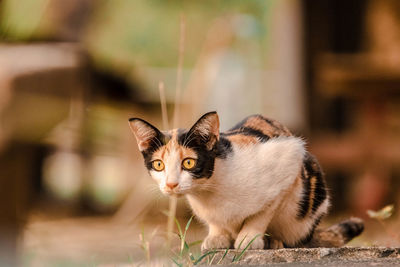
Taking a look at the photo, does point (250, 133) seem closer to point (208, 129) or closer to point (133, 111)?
point (208, 129)

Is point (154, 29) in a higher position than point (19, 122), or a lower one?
higher

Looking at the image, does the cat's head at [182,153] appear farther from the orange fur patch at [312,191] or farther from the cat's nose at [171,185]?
the orange fur patch at [312,191]

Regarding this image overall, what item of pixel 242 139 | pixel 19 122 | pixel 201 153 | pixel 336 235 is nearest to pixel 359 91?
pixel 19 122

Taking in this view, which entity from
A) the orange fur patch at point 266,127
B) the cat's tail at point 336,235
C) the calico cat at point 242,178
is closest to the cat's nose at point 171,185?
the calico cat at point 242,178

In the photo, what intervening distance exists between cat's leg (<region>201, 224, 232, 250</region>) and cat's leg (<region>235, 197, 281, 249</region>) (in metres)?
0.07

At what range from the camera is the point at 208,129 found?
7.10ft

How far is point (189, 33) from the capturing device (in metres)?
13.3

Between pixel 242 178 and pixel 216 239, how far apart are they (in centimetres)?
26

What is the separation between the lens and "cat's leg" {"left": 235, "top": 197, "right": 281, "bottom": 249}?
7.57ft

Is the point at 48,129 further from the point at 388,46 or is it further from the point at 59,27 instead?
the point at 388,46

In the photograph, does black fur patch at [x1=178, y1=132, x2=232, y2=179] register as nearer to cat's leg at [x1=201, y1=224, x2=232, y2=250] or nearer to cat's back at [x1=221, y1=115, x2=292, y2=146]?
cat's back at [x1=221, y1=115, x2=292, y2=146]

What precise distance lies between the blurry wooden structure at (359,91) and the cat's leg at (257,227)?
3672mm

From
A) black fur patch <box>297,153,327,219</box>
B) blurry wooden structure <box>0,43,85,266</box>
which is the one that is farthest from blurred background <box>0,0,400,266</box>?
black fur patch <box>297,153,327,219</box>

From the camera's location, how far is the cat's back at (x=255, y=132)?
7.88 feet
